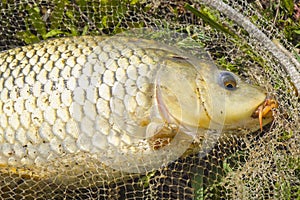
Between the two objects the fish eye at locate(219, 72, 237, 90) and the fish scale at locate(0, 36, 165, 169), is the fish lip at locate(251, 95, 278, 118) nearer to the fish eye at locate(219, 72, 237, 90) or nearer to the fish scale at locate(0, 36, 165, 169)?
the fish eye at locate(219, 72, 237, 90)

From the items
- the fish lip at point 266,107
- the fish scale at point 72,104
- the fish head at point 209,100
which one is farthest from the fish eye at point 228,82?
the fish scale at point 72,104

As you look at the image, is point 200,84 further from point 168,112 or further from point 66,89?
point 66,89

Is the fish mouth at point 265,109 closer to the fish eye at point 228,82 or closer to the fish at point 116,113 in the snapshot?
the fish at point 116,113

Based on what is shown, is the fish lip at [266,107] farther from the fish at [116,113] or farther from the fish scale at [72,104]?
the fish scale at [72,104]

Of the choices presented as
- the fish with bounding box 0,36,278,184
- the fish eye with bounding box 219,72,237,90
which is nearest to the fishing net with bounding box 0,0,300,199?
the fish with bounding box 0,36,278,184

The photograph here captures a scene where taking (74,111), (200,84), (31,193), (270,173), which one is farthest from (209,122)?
(31,193)

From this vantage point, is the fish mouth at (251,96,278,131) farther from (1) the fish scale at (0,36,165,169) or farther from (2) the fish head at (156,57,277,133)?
(1) the fish scale at (0,36,165,169)

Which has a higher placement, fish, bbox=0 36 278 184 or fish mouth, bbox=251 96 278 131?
fish mouth, bbox=251 96 278 131

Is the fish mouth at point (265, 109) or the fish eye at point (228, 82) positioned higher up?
the fish eye at point (228, 82)
